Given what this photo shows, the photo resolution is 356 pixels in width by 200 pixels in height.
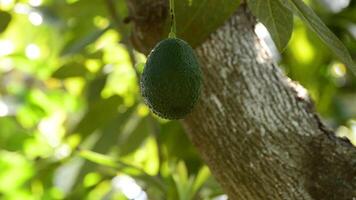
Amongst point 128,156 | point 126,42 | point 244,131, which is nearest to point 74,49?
point 126,42

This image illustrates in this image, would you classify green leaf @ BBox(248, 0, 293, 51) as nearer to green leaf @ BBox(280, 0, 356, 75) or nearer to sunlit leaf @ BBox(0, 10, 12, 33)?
green leaf @ BBox(280, 0, 356, 75)

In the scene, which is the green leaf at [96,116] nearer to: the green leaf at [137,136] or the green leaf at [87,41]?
the green leaf at [137,136]

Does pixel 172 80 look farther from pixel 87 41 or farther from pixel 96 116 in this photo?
pixel 96 116

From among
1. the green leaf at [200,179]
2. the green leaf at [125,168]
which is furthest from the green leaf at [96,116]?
the green leaf at [200,179]

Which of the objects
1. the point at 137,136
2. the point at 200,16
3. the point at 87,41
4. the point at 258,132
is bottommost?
the point at 137,136

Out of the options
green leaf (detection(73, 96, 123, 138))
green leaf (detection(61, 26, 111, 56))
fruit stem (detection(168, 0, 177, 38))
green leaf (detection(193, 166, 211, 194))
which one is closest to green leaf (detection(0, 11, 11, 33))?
green leaf (detection(61, 26, 111, 56))

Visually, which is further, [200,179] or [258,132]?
[200,179]

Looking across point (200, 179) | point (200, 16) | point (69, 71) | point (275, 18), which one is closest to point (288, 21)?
point (275, 18)
